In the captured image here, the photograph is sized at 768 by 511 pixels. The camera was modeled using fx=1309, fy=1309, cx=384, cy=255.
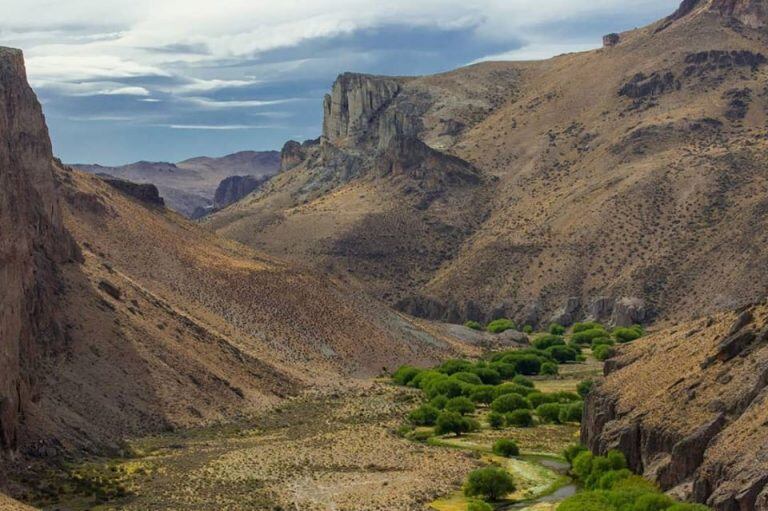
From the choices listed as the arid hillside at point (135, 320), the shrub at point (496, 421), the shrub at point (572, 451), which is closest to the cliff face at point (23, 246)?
the arid hillside at point (135, 320)

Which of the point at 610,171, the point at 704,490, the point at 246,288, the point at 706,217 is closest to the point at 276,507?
the point at 704,490

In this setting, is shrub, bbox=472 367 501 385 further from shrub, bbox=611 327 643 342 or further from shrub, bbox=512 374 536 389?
shrub, bbox=611 327 643 342

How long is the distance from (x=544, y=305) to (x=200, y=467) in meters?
103

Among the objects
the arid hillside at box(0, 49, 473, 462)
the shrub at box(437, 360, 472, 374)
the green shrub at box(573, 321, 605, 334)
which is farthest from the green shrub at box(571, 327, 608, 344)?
the shrub at box(437, 360, 472, 374)

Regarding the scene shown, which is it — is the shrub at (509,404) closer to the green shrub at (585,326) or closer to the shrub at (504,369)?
the shrub at (504,369)

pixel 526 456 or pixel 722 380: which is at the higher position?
pixel 722 380

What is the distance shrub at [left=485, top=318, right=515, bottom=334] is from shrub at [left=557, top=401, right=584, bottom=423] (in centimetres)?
6637

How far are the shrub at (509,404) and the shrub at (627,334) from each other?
4903 centimetres

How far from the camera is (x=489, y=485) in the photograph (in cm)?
6612

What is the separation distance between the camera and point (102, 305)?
94.8m

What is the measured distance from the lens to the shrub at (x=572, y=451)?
72.6 m

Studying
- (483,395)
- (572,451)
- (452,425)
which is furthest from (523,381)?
(572,451)

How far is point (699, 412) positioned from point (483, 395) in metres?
45.9

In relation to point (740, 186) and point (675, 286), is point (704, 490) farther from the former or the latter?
point (740, 186)
